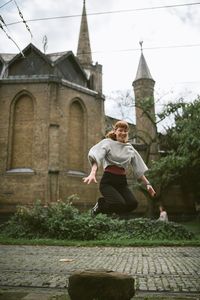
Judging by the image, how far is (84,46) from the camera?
117ft

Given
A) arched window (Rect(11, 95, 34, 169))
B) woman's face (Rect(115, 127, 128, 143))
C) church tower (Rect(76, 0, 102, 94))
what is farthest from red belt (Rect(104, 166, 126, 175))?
church tower (Rect(76, 0, 102, 94))

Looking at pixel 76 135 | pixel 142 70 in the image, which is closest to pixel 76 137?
pixel 76 135

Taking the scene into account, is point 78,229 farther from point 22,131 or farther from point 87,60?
point 87,60

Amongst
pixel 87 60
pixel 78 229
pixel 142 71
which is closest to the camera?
pixel 78 229

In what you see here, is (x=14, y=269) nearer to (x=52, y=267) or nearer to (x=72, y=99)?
(x=52, y=267)

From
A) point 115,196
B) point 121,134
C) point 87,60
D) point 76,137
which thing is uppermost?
point 87,60

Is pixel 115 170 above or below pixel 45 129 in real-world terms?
below

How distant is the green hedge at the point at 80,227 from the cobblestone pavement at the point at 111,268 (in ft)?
15.5

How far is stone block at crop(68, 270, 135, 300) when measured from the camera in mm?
4188

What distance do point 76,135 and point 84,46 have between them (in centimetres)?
1419

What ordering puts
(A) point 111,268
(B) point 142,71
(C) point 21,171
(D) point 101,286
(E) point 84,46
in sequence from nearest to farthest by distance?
(D) point 101,286 → (A) point 111,268 → (C) point 21,171 → (B) point 142,71 → (E) point 84,46

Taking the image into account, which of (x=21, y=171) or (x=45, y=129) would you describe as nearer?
(x=21, y=171)

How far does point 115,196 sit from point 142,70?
32.1 m

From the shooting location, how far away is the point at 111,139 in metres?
3.79
